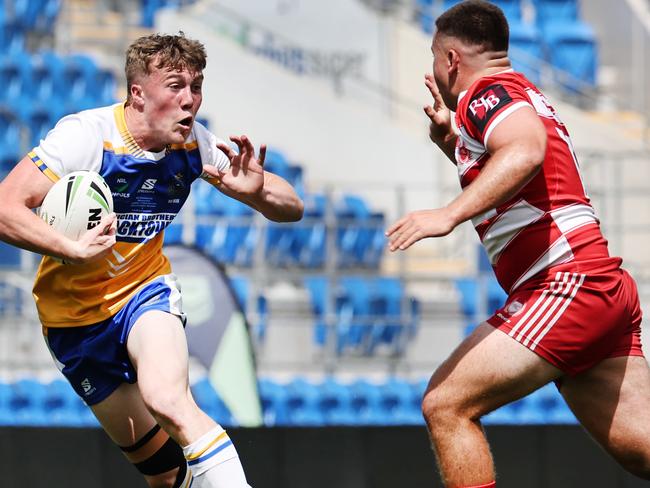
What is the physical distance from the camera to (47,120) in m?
11.3

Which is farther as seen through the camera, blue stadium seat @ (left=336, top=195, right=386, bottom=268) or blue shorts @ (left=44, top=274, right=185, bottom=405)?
blue stadium seat @ (left=336, top=195, right=386, bottom=268)

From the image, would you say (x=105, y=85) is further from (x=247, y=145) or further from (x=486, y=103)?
(x=486, y=103)

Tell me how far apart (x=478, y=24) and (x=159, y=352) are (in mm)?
1597

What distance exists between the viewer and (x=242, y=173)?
4316 mm

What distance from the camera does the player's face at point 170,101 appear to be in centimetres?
409

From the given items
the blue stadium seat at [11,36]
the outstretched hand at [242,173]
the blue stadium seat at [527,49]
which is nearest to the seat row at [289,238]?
the blue stadium seat at [11,36]

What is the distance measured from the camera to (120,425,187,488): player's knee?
4500 mm

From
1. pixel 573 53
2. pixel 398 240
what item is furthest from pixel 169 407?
pixel 573 53

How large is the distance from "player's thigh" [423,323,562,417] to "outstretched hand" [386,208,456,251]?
0.54 meters

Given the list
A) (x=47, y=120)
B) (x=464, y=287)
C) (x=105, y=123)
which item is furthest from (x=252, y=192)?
(x=47, y=120)

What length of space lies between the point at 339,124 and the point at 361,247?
3297mm

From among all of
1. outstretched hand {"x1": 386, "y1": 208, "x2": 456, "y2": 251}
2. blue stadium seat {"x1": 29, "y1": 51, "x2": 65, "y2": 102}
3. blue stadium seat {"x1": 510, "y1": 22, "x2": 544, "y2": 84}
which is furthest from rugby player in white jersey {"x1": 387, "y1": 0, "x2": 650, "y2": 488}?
blue stadium seat {"x1": 510, "y1": 22, "x2": 544, "y2": 84}

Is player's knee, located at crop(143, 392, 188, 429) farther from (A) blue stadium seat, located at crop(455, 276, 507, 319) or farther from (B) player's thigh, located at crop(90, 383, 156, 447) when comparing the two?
(A) blue stadium seat, located at crop(455, 276, 507, 319)

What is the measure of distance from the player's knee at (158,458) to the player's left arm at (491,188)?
1536 millimetres
